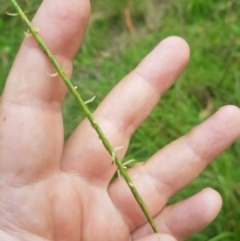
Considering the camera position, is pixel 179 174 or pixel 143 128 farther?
pixel 143 128

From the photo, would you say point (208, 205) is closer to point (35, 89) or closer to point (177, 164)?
point (177, 164)

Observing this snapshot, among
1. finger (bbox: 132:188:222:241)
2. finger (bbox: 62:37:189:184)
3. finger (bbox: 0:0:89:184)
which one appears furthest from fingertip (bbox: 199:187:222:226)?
finger (bbox: 0:0:89:184)

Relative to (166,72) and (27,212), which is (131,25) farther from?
(27,212)

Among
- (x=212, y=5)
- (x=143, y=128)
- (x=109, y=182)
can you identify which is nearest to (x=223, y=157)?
(x=143, y=128)

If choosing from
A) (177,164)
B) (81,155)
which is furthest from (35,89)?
(177,164)

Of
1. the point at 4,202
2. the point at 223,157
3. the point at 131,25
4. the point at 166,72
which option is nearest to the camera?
the point at 4,202

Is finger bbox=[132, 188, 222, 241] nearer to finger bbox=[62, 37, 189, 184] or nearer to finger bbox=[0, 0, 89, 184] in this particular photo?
finger bbox=[62, 37, 189, 184]
